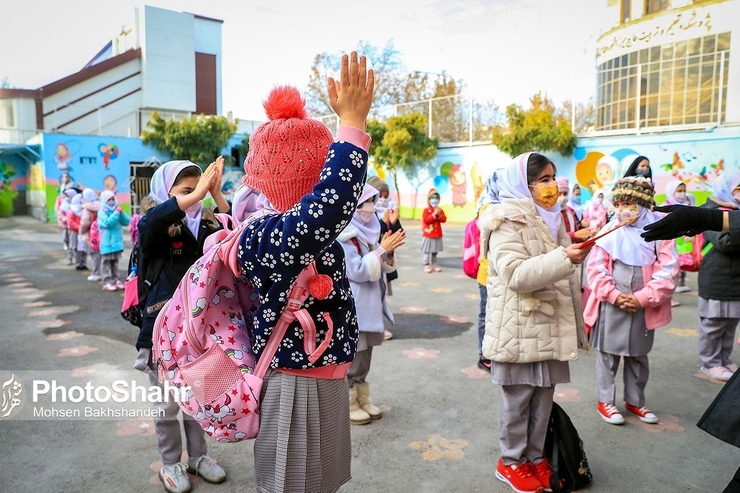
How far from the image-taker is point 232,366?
172 centimetres

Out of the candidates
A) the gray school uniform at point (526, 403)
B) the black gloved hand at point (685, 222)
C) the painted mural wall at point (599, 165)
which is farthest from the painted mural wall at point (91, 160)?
the black gloved hand at point (685, 222)

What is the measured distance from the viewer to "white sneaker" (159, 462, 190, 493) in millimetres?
2844

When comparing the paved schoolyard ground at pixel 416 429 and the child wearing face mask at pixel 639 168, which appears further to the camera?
the child wearing face mask at pixel 639 168

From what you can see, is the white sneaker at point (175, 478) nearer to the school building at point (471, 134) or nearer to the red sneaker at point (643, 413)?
the red sneaker at point (643, 413)

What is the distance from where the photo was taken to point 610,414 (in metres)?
3.68

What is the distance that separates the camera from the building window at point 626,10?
18.2 metres

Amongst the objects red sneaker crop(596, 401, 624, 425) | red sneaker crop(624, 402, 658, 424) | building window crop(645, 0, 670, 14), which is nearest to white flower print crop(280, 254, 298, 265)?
red sneaker crop(596, 401, 624, 425)

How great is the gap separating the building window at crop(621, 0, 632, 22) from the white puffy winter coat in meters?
18.7

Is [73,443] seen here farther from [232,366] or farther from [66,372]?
[232,366]

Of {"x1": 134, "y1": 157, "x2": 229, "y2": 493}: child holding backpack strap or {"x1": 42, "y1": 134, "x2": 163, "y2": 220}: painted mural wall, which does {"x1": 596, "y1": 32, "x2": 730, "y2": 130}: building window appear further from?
{"x1": 42, "y1": 134, "x2": 163, "y2": 220}: painted mural wall

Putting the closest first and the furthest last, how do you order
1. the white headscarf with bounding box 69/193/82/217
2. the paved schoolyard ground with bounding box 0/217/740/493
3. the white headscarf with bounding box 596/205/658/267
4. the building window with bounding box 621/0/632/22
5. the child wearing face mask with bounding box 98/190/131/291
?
the paved schoolyard ground with bounding box 0/217/740/493 < the white headscarf with bounding box 596/205/658/267 < the child wearing face mask with bounding box 98/190/131/291 < the white headscarf with bounding box 69/193/82/217 < the building window with bounding box 621/0/632/22

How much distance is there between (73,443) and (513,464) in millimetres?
2688

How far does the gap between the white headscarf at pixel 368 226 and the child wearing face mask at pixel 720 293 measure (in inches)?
106

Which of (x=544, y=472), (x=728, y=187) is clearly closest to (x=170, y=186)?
(x=544, y=472)
